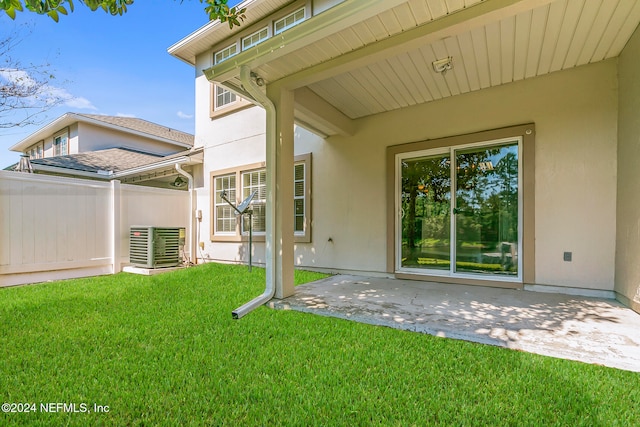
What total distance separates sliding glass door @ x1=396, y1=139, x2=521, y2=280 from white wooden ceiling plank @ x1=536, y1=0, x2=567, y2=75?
979 millimetres

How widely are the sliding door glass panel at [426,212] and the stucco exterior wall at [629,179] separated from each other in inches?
75.9

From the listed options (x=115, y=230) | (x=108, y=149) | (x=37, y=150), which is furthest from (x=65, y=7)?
(x=37, y=150)

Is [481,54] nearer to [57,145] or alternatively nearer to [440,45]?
[440,45]

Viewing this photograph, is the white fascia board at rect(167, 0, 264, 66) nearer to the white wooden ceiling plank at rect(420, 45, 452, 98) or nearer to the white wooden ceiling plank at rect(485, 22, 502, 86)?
the white wooden ceiling plank at rect(420, 45, 452, 98)

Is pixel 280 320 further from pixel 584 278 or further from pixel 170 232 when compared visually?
pixel 170 232

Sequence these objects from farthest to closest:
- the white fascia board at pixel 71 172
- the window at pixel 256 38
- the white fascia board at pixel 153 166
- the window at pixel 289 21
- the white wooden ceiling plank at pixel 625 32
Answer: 1. the white fascia board at pixel 71 172
2. the white fascia board at pixel 153 166
3. the window at pixel 256 38
4. the window at pixel 289 21
5. the white wooden ceiling plank at pixel 625 32

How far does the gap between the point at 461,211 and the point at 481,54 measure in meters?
2.18

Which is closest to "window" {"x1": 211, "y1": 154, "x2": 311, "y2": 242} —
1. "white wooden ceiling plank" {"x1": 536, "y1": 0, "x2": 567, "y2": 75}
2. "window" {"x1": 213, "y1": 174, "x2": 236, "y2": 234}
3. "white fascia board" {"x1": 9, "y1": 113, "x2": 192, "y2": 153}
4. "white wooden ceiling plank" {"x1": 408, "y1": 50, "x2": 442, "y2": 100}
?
"window" {"x1": 213, "y1": 174, "x2": 236, "y2": 234}

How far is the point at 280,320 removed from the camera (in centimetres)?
302

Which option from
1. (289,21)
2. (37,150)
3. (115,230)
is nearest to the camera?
(115,230)

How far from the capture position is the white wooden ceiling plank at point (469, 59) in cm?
327

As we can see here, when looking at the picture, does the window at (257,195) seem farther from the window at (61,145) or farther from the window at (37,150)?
the window at (37,150)

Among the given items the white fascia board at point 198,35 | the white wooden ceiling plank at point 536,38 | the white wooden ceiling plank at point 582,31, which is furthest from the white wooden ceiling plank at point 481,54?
the white fascia board at point 198,35

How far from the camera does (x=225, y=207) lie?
722cm
